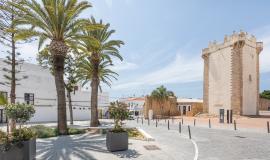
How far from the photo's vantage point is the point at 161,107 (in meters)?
55.6

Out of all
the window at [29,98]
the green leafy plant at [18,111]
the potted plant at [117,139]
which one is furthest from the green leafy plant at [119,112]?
the window at [29,98]

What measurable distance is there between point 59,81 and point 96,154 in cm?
1032

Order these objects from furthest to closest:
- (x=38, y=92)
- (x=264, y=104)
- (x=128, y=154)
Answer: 1. (x=264, y=104)
2. (x=38, y=92)
3. (x=128, y=154)

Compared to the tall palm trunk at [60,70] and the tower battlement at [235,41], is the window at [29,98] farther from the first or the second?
the tower battlement at [235,41]

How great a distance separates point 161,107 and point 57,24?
129 ft

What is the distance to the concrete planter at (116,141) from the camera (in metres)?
11.9

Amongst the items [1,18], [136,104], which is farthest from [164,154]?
[136,104]

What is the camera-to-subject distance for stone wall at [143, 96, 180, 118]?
176 ft

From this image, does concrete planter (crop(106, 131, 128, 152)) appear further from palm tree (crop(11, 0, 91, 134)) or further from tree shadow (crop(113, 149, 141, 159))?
palm tree (crop(11, 0, 91, 134))

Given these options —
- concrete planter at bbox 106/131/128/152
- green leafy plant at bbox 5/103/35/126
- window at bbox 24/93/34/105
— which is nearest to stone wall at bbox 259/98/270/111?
window at bbox 24/93/34/105

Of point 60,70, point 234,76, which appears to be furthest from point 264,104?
point 60,70

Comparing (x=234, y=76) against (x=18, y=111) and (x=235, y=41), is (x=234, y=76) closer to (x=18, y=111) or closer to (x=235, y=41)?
(x=235, y=41)

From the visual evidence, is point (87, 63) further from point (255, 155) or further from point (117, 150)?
point (255, 155)

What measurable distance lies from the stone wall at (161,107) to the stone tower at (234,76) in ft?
24.1
